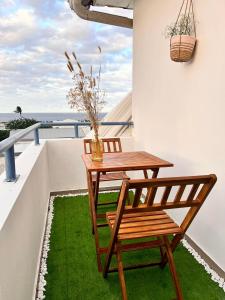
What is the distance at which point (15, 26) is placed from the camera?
5742 mm

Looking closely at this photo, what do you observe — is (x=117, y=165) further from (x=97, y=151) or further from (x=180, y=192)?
(x=180, y=192)

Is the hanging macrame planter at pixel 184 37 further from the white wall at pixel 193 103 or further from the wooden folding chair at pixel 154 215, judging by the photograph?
the wooden folding chair at pixel 154 215

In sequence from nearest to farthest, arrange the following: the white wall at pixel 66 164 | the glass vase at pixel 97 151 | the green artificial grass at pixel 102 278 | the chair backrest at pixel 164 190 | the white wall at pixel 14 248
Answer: the white wall at pixel 14 248 → the chair backrest at pixel 164 190 → the green artificial grass at pixel 102 278 → the glass vase at pixel 97 151 → the white wall at pixel 66 164

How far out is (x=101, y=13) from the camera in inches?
169

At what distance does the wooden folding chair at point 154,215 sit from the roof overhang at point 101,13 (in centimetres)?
365

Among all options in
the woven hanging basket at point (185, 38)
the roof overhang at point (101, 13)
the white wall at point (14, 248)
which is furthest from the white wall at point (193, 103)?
the white wall at point (14, 248)

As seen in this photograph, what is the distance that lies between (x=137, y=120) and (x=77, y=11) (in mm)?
2206

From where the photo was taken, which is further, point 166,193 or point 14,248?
point 166,193

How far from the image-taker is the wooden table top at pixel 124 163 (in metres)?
2.02

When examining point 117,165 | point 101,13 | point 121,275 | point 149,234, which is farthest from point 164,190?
point 101,13

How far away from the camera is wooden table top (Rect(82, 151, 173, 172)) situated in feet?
6.62

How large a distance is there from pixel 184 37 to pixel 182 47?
0.25 feet

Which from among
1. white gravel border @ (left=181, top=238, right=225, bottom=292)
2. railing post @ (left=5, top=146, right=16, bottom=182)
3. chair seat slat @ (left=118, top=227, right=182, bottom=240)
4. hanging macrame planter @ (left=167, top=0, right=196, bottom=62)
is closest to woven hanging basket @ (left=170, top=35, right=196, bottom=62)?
hanging macrame planter @ (left=167, top=0, right=196, bottom=62)

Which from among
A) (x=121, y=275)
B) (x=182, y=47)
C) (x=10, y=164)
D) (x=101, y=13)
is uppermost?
(x=101, y=13)
